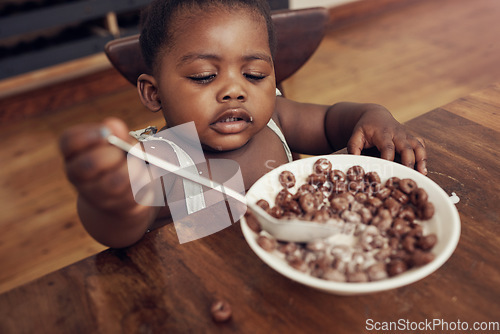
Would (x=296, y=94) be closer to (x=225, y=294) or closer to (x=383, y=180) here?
(x=383, y=180)

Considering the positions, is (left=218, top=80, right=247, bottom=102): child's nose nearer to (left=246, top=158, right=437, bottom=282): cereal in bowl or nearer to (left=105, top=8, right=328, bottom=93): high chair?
(left=246, top=158, right=437, bottom=282): cereal in bowl

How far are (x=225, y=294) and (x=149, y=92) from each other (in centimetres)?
47

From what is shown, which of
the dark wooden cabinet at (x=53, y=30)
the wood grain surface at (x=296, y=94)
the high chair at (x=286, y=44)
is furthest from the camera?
the dark wooden cabinet at (x=53, y=30)

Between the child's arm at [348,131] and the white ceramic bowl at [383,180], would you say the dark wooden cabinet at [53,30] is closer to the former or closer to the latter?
the child's arm at [348,131]

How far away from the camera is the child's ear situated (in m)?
0.86

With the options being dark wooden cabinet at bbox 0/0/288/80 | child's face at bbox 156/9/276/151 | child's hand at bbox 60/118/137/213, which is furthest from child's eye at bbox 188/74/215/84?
dark wooden cabinet at bbox 0/0/288/80

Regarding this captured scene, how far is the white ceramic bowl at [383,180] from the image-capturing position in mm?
476

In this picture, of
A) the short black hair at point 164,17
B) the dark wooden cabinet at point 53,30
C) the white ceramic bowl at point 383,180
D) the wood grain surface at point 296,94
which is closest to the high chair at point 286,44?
the short black hair at point 164,17

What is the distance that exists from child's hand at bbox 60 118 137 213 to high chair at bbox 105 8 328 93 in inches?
22.0

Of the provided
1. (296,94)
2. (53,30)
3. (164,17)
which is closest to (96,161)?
(164,17)

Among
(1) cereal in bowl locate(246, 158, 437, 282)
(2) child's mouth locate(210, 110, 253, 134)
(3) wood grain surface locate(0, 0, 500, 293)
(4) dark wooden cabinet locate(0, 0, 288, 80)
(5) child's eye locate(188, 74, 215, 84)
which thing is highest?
(5) child's eye locate(188, 74, 215, 84)

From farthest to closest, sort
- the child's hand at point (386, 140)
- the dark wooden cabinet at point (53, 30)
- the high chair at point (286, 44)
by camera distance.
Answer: the dark wooden cabinet at point (53, 30)
the high chair at point (286, 44)
the child's hand at point (386, 140)

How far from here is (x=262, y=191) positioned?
649 mm

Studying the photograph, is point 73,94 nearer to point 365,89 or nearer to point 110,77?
point 110,77
